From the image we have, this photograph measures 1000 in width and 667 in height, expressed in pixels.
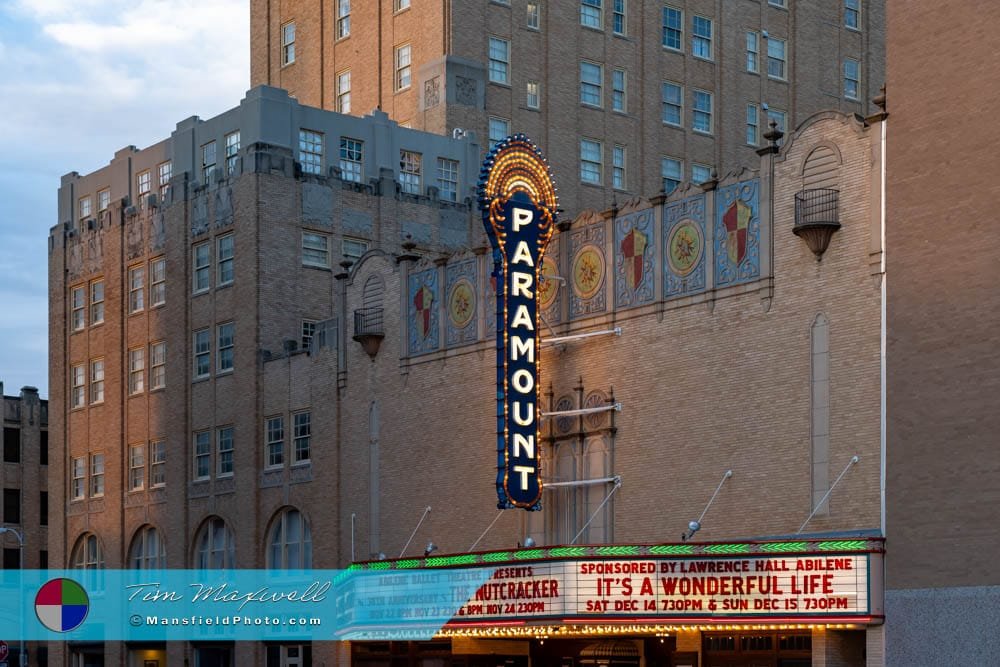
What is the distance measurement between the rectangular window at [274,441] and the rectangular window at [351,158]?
8316mm

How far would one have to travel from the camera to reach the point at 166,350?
182ft

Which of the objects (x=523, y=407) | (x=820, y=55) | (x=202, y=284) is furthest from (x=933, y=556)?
(x=820, y=55)

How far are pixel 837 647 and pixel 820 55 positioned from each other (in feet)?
125

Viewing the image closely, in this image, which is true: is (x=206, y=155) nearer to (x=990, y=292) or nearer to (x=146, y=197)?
(x=146, y=197)

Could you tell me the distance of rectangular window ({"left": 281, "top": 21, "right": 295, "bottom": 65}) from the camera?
6606 centimetres

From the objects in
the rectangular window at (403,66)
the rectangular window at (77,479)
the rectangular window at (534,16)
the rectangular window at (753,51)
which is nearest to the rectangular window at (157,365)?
the rectangular window at (77,479)

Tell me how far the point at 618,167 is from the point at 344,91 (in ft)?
33.3

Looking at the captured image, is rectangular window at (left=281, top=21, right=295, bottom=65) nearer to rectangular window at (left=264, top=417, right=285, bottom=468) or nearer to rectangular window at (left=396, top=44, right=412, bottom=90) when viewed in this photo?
rectangular window at (left=396, top=44, right=412, bottom=90)

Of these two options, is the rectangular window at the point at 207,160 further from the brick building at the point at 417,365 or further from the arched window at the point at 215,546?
the arched window at the point at 215,546

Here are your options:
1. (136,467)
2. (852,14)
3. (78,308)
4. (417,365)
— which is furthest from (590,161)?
(417,365)

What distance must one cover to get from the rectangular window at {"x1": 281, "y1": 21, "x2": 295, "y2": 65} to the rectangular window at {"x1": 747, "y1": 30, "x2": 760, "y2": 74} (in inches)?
663

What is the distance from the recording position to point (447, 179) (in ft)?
184

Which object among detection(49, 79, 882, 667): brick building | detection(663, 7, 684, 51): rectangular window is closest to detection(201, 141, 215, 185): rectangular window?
detection(49, 79, 882, 667): brick building

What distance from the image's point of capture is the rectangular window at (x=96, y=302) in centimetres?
5903
